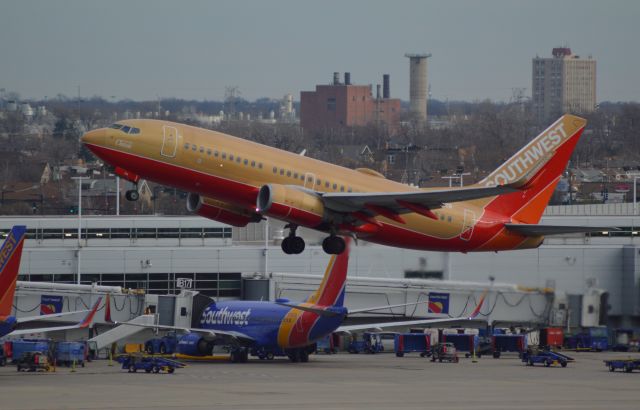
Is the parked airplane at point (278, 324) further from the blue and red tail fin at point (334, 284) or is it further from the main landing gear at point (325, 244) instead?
the main landing gear at point (325, 244)

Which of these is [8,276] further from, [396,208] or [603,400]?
[603,400]

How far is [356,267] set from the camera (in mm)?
100938

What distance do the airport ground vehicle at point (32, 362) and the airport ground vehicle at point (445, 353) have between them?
84.2ft

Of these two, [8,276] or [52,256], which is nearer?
[8,276]

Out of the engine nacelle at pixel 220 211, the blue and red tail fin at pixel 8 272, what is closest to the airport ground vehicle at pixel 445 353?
the engine nacelle at pixel 220 211

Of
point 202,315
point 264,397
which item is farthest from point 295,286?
point 264,397

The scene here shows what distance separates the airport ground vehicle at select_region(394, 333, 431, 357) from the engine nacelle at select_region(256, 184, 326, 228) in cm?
3531

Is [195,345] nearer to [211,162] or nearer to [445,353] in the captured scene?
[445,353]

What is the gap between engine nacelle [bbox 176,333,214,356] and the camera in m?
93.4

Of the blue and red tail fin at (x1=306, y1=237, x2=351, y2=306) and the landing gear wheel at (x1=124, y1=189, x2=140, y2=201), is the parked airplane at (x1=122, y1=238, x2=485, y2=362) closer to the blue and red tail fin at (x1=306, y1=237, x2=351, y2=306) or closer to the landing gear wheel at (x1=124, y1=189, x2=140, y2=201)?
the blue and red tail fin at (x1=306, y1=237, x2=351, y2=306)

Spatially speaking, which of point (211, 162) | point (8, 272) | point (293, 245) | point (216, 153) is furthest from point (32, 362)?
point (216, 153)

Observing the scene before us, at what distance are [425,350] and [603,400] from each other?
35.2 metres

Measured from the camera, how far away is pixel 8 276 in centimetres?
7481

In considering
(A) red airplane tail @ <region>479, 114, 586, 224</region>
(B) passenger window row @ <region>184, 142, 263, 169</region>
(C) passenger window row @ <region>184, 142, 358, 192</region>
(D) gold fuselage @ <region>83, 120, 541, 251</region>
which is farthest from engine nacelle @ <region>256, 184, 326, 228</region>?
(A) red airplane tail @ <region>479, 114, 586, 224</region>
